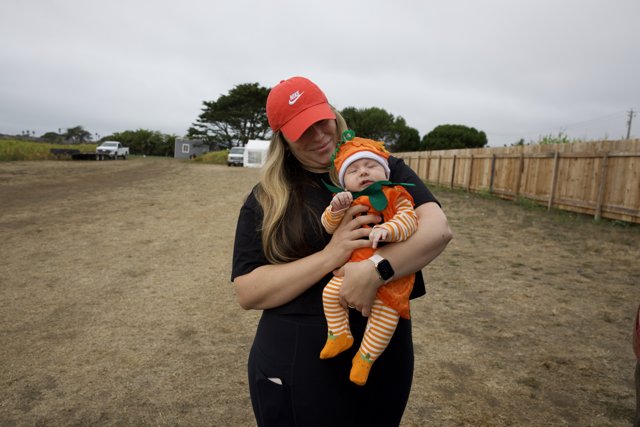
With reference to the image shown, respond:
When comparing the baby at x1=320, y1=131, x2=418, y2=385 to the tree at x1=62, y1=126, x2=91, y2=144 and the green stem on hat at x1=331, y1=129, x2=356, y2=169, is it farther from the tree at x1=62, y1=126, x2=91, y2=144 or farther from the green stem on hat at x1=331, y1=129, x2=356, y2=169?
the tree at x1=62, y1=126, x2=91, y2=144

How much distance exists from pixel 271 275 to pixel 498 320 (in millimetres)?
4248

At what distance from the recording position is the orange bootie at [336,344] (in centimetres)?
146

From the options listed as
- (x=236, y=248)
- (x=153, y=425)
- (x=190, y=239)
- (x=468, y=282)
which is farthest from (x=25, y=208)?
(x=236, y=248)

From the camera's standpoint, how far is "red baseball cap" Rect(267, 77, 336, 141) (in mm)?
1672

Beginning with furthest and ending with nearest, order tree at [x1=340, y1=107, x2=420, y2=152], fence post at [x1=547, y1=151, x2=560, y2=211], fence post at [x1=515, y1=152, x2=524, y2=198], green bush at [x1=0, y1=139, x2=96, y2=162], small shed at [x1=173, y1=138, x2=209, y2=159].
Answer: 1. tree at [x1=340, y1=107, x2=420, y2=152]
2. small shed at [x1=173, y1=138, x2=209, y2=159]
3. green bush at [x1=0, y1=139, x2=96, y2=162]
4. fence post at [x1=515, y1=152, x2=524, y2=198]
5. fence post at [x1=547, y1=151, x2=560, y2=211]

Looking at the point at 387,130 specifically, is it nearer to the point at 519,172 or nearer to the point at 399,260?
the point at 519,172

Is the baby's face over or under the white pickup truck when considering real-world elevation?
under

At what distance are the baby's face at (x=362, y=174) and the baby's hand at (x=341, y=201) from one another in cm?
11

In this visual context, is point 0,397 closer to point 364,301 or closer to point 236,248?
point 236,248

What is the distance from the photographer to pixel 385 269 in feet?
4.65

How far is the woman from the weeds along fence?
10.2 m

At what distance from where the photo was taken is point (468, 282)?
6289 mm

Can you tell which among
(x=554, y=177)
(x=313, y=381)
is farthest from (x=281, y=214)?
(x=554, y=177)

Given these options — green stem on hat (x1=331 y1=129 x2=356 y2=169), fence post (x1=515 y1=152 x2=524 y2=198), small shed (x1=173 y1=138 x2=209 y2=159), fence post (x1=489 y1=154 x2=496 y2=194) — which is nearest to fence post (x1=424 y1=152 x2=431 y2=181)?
fence post (x1=489 y1=154 x2=496 y2=194)
